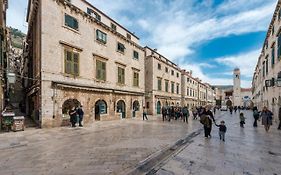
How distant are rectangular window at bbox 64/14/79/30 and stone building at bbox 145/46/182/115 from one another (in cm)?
1626

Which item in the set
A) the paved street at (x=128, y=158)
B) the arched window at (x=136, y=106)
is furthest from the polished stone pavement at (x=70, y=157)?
the arched window at (x=136, y=106)

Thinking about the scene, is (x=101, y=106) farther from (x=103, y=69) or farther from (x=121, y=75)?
(x=121, y=75)

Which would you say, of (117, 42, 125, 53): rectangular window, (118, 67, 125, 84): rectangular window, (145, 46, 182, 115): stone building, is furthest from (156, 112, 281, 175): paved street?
(145, 46, 182, 115): stone building

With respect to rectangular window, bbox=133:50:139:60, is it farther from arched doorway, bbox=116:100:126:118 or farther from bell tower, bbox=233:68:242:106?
bell tower, bbox=233:68:242:106

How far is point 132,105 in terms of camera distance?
2575 centimetres

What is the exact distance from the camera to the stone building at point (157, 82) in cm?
3212

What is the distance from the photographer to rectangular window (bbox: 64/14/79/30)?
661 inches

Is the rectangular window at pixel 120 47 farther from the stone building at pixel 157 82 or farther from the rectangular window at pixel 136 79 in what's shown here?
the stone building at pixel 157 82

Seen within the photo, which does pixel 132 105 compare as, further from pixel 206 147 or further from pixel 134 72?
pixel 206 147

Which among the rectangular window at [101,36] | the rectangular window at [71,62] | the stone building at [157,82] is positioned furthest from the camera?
the stone building at [157,82]

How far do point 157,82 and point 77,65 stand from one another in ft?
59.5

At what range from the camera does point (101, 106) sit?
20219 millimetres

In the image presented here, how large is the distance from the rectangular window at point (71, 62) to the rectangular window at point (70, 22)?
222 centimetres

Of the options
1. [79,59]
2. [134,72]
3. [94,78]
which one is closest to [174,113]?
[134,72]
